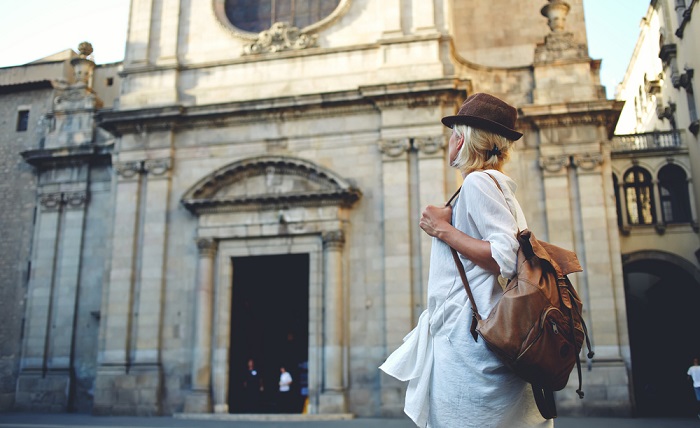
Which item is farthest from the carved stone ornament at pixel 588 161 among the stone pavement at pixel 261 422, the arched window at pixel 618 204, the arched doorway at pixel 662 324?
the stone pavement at pixel 261 422

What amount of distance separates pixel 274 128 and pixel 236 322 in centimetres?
611

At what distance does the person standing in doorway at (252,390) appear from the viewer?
71.7ft

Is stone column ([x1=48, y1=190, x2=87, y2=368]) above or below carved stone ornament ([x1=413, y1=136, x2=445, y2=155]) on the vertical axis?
below

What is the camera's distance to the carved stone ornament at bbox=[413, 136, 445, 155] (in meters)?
20.8

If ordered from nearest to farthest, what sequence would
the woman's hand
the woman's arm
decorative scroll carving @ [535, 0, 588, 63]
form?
the woman's arm
the woman's hand
decorative scroll carving @ [535, 0, 588, 63]

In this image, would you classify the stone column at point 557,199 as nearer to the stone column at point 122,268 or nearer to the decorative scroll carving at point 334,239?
the decorative scroll carving at point 334,239

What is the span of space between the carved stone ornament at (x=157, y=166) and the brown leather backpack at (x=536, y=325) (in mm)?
20842

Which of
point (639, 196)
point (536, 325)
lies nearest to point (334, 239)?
point (639, 196)

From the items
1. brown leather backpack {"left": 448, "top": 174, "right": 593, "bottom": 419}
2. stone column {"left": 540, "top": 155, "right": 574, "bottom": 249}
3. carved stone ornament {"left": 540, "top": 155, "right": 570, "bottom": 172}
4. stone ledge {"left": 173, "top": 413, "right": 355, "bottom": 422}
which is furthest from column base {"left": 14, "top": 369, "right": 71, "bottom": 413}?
brown leather backpack {"left": 448, "top": 174, "right": 593, "bottom": 419}

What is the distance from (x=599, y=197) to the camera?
2120 centimetres

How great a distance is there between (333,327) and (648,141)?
618 inches

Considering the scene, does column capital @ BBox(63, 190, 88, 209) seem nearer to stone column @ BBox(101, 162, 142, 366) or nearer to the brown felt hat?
stone column @ BBox(101, 162, 142, 366)

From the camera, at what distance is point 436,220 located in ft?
11.4

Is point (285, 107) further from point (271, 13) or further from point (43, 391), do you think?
point (43, 391)
